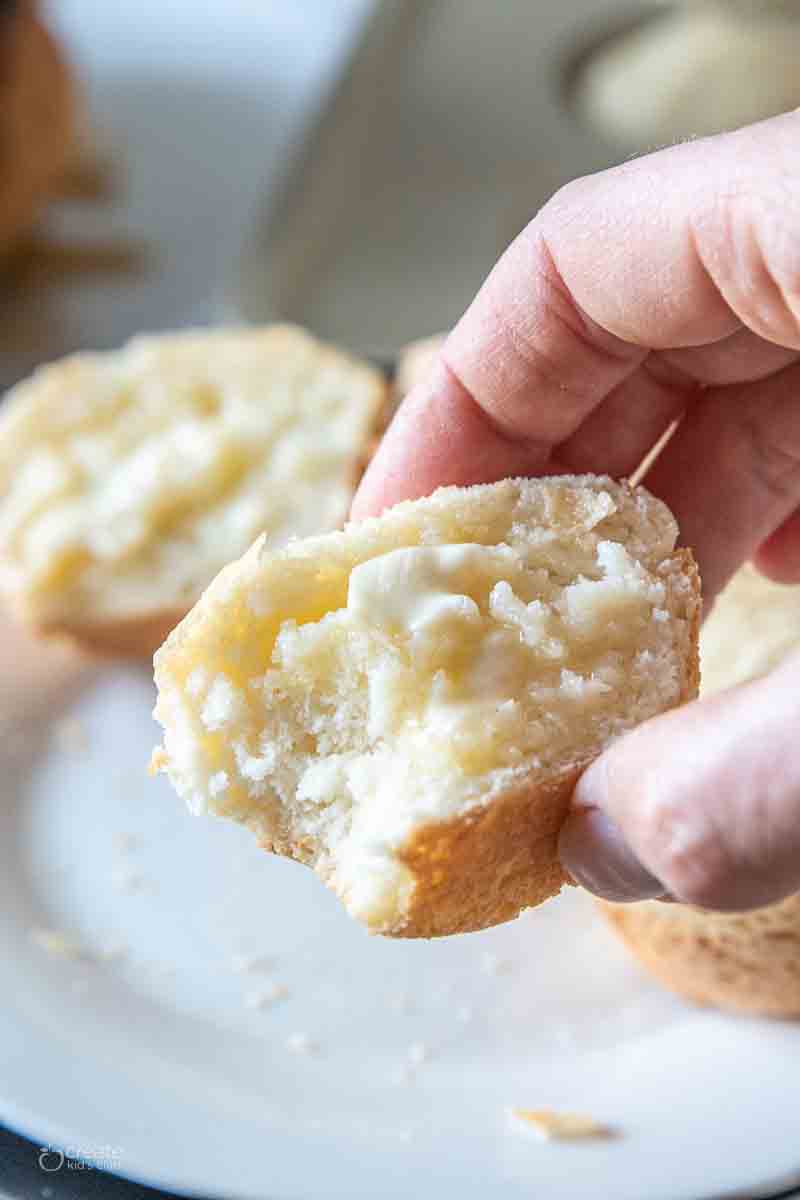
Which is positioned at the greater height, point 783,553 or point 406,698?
point 406,698

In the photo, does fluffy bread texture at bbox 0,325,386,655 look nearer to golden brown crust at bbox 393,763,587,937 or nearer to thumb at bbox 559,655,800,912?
golden brown crust at bbox 393,763,587,937

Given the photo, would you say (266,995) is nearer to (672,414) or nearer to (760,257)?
(672,414)

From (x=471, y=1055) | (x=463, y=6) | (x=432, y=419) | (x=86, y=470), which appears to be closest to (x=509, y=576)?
(x=432, y=419)

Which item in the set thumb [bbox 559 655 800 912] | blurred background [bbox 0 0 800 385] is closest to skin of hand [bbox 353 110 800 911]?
thumb [bbox 559 655 800 912]

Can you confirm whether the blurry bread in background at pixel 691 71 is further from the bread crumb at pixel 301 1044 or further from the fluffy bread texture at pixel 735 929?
the bread crumb at pixel 301 1044

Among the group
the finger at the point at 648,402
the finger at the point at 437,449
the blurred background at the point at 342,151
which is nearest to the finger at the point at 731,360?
the finger at the point at 648,402

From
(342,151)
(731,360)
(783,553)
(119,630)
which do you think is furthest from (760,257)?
(342,151)

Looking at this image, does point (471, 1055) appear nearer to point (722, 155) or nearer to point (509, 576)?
point (509, 576)
